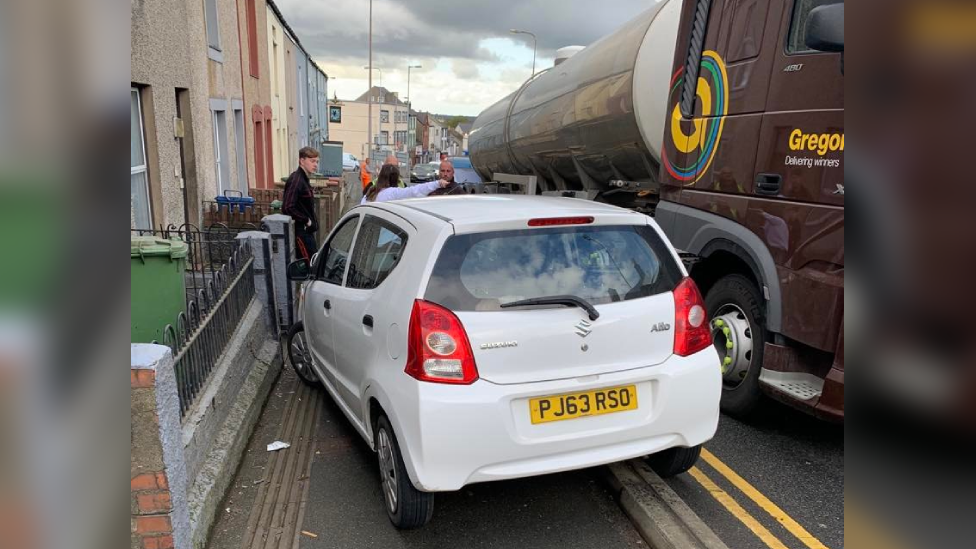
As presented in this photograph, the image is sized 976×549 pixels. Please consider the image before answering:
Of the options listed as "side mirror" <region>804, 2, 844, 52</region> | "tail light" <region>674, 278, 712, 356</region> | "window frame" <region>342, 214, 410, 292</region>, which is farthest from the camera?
"window frame" <region>342, 214, 410, 292</region>

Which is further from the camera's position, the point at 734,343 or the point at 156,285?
the point at 734,343

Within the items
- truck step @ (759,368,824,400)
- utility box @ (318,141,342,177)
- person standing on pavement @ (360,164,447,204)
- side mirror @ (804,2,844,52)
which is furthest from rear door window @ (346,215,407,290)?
utility box @ (318,141,342,177)

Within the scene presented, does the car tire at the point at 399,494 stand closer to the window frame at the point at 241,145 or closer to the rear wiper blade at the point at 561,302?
the rear wiper blade at the point at 561,302

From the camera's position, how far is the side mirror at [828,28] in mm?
2029

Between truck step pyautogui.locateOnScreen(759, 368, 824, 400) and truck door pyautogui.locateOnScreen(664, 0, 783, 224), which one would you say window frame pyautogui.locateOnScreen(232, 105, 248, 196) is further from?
truck step pyautogui.locateOnScreen(759, 368, 824, 400)

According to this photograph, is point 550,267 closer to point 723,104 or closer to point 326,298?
point 326,298

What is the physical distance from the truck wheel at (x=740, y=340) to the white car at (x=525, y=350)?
1148 mm

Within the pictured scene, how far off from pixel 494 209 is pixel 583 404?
3.84 ft

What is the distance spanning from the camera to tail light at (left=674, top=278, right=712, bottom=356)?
333 centimetres

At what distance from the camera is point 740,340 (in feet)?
15.0

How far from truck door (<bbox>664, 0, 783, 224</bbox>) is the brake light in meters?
1.69

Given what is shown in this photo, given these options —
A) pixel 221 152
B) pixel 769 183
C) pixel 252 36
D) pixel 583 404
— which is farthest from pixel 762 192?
pixel 252 36
